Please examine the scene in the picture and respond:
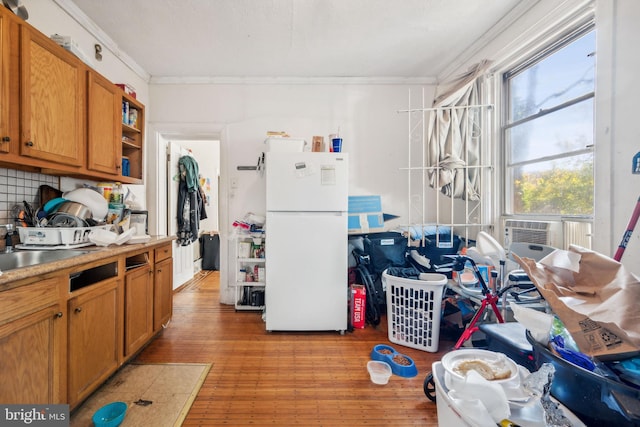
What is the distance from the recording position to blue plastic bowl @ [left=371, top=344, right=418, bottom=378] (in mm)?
1760

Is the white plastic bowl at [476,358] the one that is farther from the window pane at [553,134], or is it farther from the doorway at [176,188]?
the doorway at [176,188]

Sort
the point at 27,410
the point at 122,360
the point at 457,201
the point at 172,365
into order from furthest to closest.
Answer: the point at 457,201 < the point at 172,365 < the point at 122,360 < the point at 27,410

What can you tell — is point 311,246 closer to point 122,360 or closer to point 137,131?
point 122,360

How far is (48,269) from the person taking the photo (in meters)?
1.15

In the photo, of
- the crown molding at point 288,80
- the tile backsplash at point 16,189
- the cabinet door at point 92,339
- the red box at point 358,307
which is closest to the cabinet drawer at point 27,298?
the cabinet door at point 92,339

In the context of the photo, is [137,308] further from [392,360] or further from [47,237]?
[392,360]

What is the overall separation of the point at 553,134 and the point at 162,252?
3.12 m

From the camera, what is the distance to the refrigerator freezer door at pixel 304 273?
2348 mm

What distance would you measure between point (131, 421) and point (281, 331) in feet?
3.94

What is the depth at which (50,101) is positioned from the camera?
1.55 m

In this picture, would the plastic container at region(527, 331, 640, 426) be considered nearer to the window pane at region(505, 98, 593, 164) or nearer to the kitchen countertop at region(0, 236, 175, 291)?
the window pane at region(505, 98, 593, 164)

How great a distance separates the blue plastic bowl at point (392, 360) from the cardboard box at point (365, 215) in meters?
1.13

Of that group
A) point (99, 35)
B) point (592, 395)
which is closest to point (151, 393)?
point (592, 395)

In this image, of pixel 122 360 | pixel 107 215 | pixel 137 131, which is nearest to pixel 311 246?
pixel 122 360
